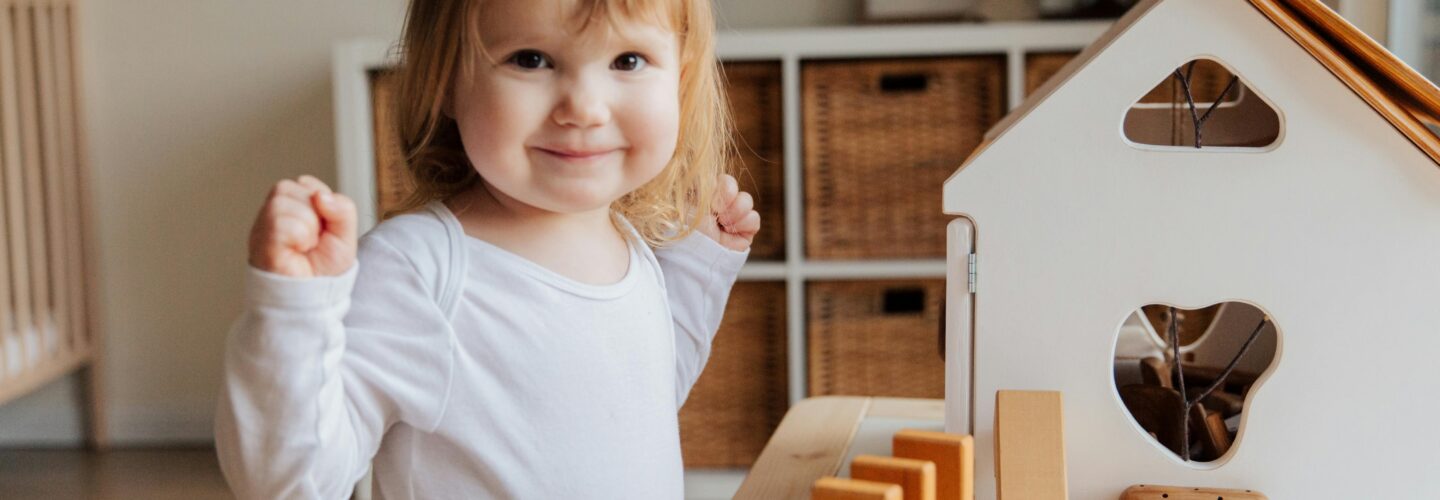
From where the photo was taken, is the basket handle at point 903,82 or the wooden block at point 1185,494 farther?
the basket handle at point 903,82

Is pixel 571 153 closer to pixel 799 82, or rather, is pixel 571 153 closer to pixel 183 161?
pixel 799 82

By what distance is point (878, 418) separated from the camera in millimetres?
953

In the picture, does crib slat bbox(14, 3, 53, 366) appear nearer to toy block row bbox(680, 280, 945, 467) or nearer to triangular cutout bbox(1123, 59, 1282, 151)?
toy block row bbox(680, 280, 945, 467)

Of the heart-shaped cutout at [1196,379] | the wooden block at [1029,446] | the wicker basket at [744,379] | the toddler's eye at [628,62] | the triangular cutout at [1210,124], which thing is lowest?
the wicker basket at [744,379]

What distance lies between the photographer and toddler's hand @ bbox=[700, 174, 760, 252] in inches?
30.1

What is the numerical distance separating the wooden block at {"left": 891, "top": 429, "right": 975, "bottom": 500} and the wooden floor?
1.88 m

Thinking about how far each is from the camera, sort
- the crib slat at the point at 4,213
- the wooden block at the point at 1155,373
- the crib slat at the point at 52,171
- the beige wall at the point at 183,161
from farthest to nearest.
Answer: the beige wall at the point at 183,161
the crib slat at the point at 52,171
the crib slat at the point at 4,213
the wooden block at the point at 1155,373

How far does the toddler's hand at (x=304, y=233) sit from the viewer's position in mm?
477

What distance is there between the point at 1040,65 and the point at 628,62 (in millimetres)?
1590

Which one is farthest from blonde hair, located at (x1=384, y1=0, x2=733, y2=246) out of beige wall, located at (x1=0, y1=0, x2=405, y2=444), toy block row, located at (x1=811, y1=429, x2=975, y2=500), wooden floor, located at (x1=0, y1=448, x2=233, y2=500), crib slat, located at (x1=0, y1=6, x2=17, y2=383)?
beige wall, located at (x1=0, y1=0, x2=405, y2=444)

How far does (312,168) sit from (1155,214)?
221cm

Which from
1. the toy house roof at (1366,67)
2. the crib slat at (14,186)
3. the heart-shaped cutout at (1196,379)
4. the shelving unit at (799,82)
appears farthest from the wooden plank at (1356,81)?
the crib slat at (14,186)

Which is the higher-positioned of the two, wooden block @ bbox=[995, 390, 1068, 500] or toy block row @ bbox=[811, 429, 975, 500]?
toy block row @ bbox=[811, 429, 975, 500]

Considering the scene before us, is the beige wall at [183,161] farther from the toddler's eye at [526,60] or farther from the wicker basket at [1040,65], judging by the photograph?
the toddler's eye at [526,60]
